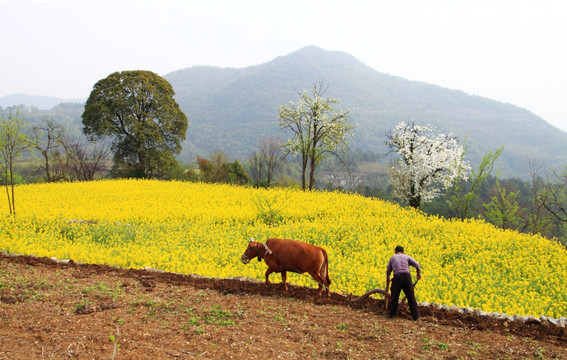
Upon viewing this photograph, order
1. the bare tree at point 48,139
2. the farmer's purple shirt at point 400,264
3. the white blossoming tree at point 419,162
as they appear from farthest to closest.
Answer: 1. the bare tree at point 48,139
2. the white blossoming tree at point 419,162
3. the farmer's purple shirt at point 400,264

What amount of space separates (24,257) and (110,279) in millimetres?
4590

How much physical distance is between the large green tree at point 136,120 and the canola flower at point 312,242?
14.8m

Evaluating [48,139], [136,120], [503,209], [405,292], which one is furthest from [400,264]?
[48,139]

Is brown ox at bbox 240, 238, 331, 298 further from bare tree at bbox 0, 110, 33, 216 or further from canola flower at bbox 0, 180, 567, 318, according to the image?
bare tree at bbox 0, 110, 33, 216

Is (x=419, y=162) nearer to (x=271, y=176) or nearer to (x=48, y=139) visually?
(x=271, y=176)

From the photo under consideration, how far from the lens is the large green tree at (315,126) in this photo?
37.5m

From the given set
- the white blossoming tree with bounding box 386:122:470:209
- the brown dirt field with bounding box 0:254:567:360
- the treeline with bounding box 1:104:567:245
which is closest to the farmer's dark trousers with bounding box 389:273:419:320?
the brown dirt field with bounding box 0:254:567:360

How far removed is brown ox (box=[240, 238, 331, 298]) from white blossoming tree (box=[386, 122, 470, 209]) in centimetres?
3428

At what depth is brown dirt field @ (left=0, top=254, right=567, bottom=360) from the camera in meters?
6.17

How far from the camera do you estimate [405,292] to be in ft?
25.9

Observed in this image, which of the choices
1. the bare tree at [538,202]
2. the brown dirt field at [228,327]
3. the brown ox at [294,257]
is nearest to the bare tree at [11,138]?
the brown dirt field at [228,327]

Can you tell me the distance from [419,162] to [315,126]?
14280 mm

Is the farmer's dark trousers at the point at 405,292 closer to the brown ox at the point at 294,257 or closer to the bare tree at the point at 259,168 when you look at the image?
the brown ox at the point at 294,257

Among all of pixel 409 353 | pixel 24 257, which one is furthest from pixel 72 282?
pixel 409 353
